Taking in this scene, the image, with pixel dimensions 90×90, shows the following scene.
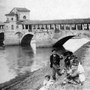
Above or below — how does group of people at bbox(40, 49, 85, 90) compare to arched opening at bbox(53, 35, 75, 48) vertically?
above

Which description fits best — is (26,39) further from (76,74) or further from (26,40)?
(76,74)

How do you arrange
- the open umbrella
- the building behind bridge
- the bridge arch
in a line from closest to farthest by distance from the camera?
1. the open umbrella
2. the building behind bridge
3. the bridge arch

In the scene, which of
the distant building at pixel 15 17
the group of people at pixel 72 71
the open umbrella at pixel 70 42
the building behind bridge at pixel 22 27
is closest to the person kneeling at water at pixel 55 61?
the group of people at pixel 72 71

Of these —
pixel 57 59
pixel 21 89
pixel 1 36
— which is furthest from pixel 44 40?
pixel 57 59

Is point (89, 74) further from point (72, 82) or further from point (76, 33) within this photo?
point (76, 33)

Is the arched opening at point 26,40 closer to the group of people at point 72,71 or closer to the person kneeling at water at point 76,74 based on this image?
the group of people at point 72,71

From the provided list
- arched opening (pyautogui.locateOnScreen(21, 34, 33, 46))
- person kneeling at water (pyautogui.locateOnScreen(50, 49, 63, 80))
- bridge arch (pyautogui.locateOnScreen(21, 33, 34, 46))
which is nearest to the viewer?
person kneeling at water (pyautogui.locateOnScreen(50, 49, 63, 80))

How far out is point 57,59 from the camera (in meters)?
6.63

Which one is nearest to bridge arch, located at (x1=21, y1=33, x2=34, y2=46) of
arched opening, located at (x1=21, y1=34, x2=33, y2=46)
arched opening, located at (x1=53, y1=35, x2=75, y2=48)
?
arched opening, located at (x1=21, y1=34, x2=33, y2=46)

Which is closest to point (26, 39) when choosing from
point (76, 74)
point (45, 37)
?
point (45, 37)

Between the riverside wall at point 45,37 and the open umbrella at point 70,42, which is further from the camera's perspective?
the riverside wall at point 45,37

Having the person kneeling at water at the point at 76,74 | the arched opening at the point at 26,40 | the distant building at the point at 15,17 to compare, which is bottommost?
the arched opening at the point at 26,40

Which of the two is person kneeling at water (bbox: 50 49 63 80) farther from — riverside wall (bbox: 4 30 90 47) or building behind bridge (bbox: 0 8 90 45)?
building behind bridge (bbox: 0 8 90 45)

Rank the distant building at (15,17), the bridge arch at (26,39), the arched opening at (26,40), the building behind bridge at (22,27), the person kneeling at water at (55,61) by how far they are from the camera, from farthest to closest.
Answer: the distant building at (15,17), the arched opening at (26,40), the bridge arch at (26,39), the building behind bridge at (22,27), the person kneeling at water at (55,61)
